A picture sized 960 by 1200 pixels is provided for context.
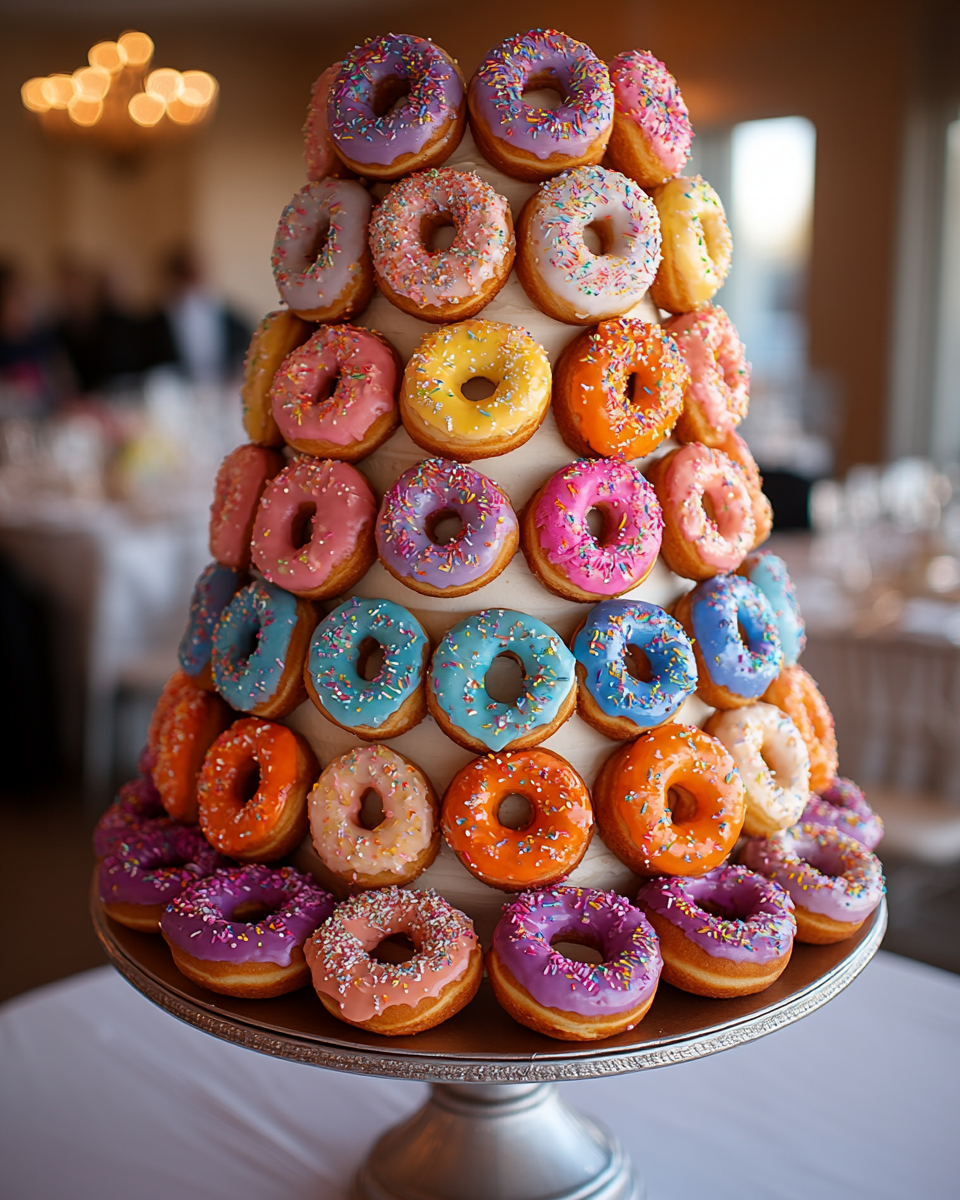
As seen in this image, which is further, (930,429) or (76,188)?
(76,188)

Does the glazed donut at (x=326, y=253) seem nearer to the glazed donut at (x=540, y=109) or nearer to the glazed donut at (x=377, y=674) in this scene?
the glazed donut at (x=540, y=109)

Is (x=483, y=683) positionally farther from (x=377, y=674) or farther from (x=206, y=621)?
(x=206, y=621)

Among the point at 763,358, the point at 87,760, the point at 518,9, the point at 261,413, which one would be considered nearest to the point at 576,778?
the point at 261,413

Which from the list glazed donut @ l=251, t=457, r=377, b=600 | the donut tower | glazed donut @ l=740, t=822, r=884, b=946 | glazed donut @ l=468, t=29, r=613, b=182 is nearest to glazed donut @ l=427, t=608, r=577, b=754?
the donut tower

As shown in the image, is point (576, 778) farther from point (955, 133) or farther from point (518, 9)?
point (518, 9)

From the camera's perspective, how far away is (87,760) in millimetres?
3498

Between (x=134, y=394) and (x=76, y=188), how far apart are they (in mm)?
4695

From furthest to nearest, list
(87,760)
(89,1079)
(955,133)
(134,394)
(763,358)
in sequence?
(763,358) → (955,133) → (134,394) → (87,760) → (89,1079)

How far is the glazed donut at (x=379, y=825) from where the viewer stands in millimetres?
881

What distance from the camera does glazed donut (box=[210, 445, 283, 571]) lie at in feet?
3.33

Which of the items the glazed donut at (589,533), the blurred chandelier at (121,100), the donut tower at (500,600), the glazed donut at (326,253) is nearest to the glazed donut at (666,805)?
the donut tower at (500,600)

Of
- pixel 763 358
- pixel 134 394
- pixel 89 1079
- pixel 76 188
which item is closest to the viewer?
pixel 89 1079

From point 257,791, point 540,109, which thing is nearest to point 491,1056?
point 257,791

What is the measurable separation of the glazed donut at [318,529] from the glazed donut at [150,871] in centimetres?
25
